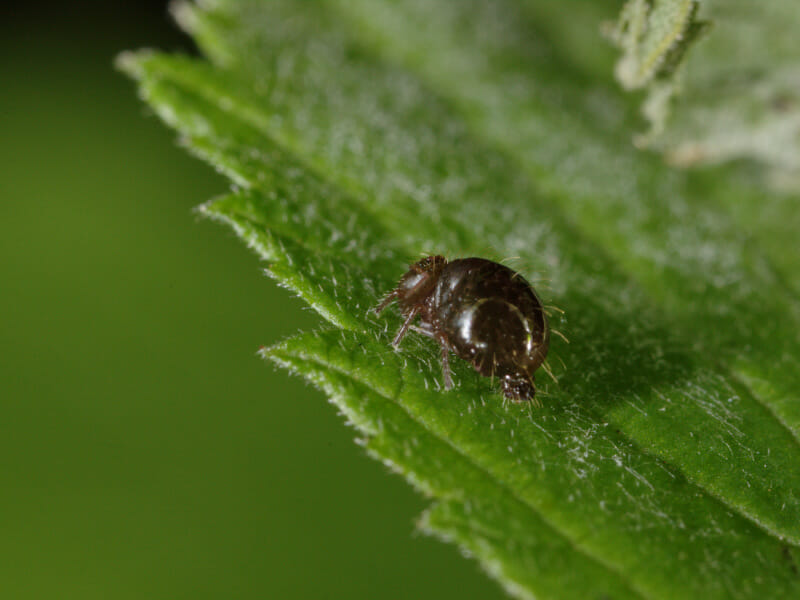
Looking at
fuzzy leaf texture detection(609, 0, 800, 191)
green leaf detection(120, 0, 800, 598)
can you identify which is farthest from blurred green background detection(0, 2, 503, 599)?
fuzzy leaf texture detection(609, 0, 800, 191)

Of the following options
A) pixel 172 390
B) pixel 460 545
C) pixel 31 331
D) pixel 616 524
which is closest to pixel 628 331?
pixel 616 524

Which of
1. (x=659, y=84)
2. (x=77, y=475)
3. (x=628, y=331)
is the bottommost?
(x=77, y=475)

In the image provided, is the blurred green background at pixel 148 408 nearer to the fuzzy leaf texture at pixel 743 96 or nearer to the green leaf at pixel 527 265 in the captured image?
the green leaf at pixel 527 265

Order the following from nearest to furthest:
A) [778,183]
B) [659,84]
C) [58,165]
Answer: [659,84]
[778,183]
[58,165]

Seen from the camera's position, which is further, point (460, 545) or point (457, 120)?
point (457, 120)

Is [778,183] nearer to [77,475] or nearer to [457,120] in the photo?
[457,120]

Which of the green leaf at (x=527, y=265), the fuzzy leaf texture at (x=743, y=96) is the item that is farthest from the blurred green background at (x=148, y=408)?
the fuzzy leaf texture at (x=743, y=96)
